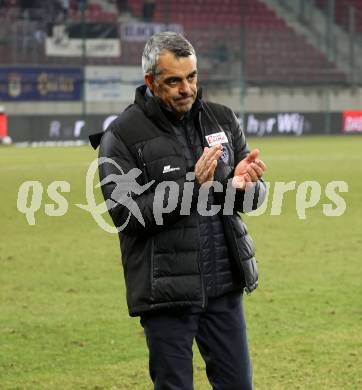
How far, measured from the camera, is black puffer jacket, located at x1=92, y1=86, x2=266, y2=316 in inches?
163

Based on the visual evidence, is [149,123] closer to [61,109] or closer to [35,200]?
[35,200]

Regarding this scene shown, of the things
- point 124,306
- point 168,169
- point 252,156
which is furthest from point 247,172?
point 124,306

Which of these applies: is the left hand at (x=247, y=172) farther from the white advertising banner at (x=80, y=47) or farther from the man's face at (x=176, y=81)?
the white advertising banner at (x=80, y=47)

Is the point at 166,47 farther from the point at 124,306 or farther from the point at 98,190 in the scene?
the point at 98,190

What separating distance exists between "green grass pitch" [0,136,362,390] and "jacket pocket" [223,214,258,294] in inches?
86.0

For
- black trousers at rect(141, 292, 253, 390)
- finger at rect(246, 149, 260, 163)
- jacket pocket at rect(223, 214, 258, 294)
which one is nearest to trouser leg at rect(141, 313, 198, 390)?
black trousers at rect(141, 292, 253, 390)

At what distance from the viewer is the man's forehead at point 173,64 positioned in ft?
13.4

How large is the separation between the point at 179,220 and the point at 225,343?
543 mm

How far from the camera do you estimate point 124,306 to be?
8.81 metres

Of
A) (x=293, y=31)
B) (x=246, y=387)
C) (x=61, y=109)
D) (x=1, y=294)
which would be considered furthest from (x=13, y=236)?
(x=293, y=31)

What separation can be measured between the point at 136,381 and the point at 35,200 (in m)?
11.4

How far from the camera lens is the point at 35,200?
58.0ft

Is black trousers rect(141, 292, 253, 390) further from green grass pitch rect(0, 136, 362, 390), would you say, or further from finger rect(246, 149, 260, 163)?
green grass pitch rect(0, 136, 362, 390)

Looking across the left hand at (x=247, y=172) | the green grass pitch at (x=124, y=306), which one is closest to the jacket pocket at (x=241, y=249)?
the left hand at (x=247, y=172)
